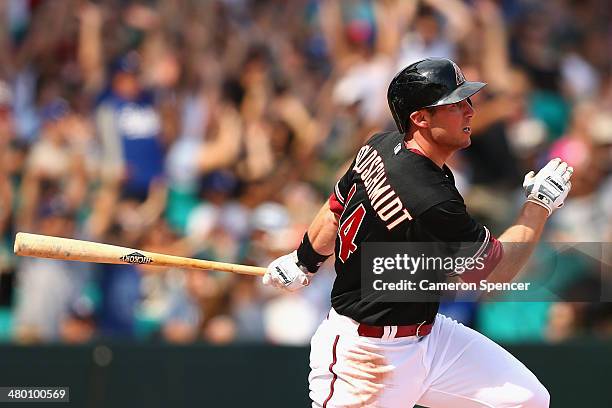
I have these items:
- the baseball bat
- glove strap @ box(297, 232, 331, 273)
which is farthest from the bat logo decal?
glove strap @ box(297, 232, 331, 273)

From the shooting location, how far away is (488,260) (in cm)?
448

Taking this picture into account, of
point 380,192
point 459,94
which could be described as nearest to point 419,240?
point 380,192

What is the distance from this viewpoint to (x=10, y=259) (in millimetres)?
8375

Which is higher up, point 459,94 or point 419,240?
point 459,94

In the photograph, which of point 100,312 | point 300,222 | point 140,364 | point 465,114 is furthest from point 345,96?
point 465,114

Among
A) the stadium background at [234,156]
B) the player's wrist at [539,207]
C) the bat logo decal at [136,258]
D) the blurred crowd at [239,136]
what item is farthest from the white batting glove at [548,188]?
the blurred crowd at [239,136]

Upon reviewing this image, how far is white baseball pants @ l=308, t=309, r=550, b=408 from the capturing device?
4.60 metres

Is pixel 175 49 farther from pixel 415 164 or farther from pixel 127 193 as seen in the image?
pixel 415 164

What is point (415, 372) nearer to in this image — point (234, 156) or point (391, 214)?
point (391, 214)

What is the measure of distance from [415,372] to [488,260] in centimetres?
59

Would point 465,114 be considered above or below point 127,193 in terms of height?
below

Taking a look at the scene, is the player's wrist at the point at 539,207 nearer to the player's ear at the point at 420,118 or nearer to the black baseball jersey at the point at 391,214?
the black baseball jersey at the point at 391,214

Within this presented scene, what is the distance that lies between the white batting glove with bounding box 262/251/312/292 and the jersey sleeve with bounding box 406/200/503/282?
803 millimetres

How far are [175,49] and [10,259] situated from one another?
Result: 2.71 metres
